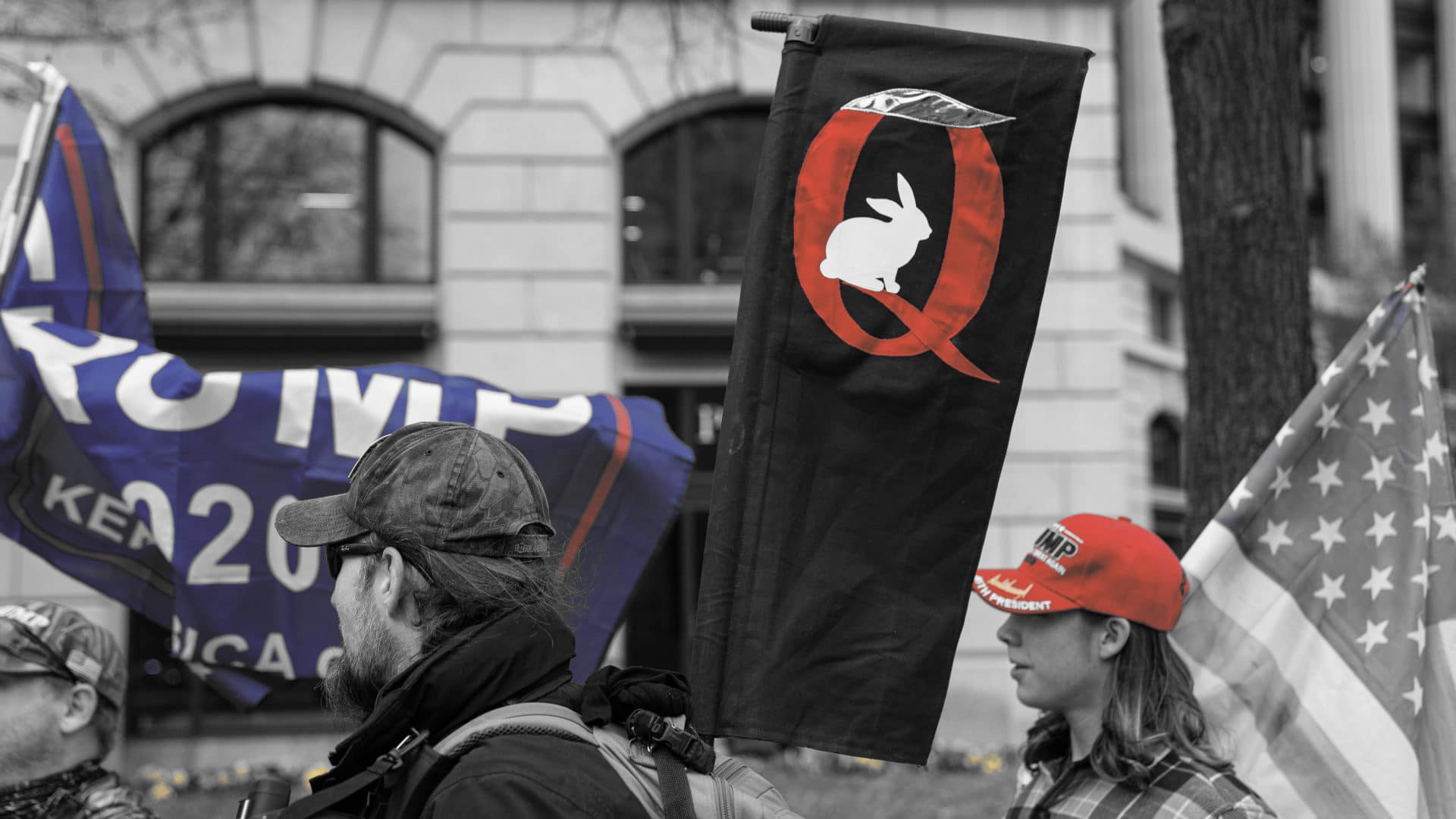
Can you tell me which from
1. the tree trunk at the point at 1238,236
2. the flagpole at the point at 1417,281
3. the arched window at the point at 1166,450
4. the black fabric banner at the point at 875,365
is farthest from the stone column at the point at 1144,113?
the black fabric banner at the point at 875,365

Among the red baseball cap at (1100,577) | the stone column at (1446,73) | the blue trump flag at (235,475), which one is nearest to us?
the red baseball cap at (1100,577)

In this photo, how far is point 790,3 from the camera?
44.0 ft

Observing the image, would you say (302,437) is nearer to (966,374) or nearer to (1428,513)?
(966,374)

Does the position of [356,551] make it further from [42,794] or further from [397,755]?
[42,794]

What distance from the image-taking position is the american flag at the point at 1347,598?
3.30 metres

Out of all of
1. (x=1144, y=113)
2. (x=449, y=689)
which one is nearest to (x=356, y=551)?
(x=449, y=689)

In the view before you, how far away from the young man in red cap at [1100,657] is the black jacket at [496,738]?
1180 millimetres

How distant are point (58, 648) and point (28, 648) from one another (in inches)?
2.5

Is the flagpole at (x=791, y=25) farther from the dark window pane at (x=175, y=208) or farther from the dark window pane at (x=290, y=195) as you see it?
the dark window pane at (x=175, y=208)

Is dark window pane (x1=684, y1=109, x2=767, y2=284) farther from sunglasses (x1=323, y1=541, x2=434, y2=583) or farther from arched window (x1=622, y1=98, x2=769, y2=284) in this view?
sunglasses (x1=323, y1=541, x2=434, y2=583)

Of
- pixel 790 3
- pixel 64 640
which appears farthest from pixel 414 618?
pixel 790 3

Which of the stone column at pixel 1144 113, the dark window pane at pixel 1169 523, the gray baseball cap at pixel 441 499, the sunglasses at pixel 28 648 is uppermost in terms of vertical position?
the stone column at pixel 1144 113

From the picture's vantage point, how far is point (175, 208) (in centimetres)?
1309

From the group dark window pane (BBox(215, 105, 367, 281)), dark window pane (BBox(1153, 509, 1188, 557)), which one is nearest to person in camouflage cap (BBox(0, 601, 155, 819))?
dark window pane (BBox(215, 105, 367, 281))
